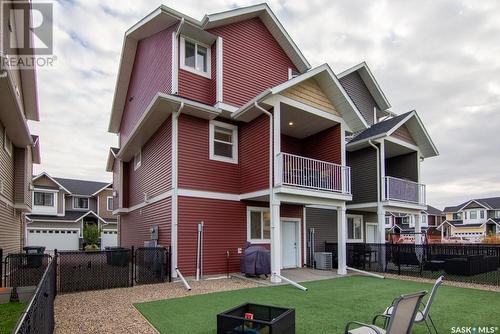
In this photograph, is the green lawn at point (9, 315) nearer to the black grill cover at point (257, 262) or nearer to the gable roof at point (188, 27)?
the black grill cover at point (257, 262)

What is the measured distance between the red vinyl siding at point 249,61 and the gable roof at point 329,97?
3.61 ft

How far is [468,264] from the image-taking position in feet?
40.8

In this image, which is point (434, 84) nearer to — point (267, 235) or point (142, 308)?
point (267, 235)

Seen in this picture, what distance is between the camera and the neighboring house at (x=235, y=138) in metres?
11.4

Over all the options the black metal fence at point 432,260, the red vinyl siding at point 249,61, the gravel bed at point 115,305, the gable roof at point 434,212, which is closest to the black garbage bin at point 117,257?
the gravel bed at point 115,305

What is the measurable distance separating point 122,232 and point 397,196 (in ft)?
51.8

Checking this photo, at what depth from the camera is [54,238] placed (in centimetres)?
3045

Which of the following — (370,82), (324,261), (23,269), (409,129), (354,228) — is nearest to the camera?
(23,269)

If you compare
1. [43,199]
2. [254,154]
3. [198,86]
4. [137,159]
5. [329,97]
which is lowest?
[43,199]

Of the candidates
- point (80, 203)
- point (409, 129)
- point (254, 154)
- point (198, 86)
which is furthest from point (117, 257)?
point (80, 203)

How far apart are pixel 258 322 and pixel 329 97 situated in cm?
1052

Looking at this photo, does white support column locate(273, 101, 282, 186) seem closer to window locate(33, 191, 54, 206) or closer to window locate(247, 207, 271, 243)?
window locate(247, 207, 271, 243)

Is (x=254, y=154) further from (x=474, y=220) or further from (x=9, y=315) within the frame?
(x=474, y=220)

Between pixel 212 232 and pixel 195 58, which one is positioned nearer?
pixel 212 232
